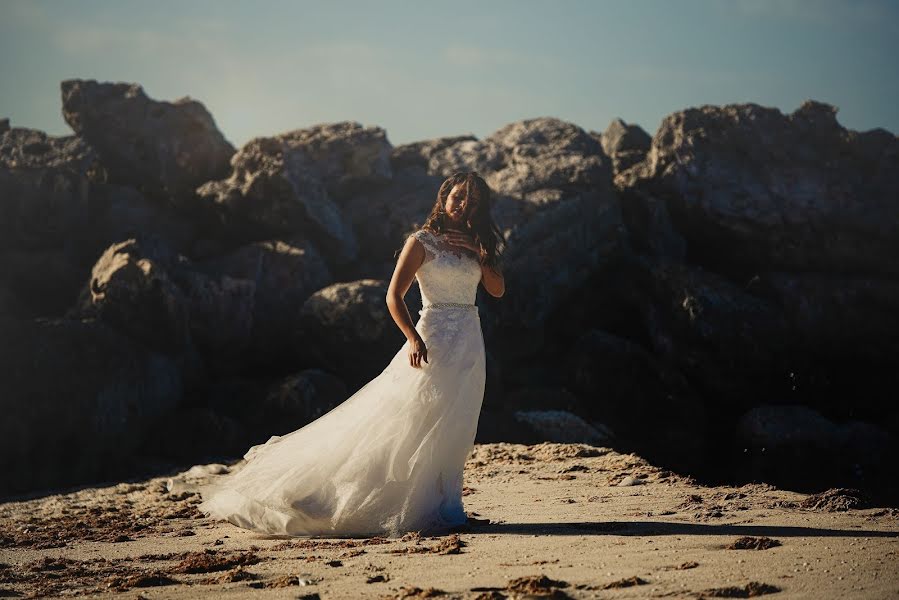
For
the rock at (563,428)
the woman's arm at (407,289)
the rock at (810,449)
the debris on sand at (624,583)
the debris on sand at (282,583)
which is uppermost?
the woman's arm at (407,289)

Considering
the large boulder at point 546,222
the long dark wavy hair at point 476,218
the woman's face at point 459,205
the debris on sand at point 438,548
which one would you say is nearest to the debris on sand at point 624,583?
the debris on sand at point 438,548

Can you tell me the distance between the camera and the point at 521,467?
10688 mm

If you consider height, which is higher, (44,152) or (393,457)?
(44,152)

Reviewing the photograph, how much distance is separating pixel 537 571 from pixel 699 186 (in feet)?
51.3

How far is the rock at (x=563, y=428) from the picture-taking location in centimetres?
1520

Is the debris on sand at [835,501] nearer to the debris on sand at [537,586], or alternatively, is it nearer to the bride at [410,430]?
the bride at [410,430]

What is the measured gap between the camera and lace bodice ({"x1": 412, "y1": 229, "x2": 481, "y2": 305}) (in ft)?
23.7

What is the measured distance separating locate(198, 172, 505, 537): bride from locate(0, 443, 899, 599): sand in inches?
8.8

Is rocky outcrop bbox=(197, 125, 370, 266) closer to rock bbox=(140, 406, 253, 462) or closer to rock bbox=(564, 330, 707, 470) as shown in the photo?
rock bbox=(140, 406, 253, 462)

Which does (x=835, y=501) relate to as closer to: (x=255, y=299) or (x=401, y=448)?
(x=401, y=448)

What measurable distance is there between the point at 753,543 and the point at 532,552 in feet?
4.38

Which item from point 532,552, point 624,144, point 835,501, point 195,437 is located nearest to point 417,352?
point 532,552

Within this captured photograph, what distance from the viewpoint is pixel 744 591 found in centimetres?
480

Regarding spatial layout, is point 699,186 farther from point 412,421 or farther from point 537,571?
point 537,571
